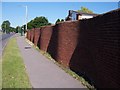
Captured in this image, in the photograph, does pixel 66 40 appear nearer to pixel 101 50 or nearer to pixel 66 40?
pixel 66 40

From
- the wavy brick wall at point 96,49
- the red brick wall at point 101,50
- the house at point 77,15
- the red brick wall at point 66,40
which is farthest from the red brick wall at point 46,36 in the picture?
the house at point 77,15

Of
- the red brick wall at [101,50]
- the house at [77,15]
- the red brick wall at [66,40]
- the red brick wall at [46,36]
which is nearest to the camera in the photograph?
the red brick wall at [101,50]

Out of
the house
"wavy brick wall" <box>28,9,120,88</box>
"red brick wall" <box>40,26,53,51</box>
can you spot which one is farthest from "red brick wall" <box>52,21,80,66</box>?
the house

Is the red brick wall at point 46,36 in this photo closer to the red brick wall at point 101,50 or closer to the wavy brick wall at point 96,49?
the wavy brick wall at point 96,49

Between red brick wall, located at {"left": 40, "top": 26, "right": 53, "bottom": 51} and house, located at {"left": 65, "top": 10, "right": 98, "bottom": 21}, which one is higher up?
house, located at {"left": 65, "top": 10, "right": 98, "bottom": 21}

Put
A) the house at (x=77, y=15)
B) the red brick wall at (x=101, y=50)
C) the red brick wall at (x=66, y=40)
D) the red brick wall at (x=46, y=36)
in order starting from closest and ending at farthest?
the red brick wall at (x=101, y=50), the red brick wall at (x=66, y=40), the red brick wall at (x=46, y=36), the house at (x=77, y=15)

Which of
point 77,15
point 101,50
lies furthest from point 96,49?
point 77,15

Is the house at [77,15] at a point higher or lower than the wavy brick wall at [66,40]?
higher

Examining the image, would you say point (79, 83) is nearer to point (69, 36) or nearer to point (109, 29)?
point (109, 29)

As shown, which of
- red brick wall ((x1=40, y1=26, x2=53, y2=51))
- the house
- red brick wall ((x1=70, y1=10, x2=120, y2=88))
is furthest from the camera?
the house

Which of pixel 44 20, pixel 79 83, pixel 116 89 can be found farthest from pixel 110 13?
pixel 44 20

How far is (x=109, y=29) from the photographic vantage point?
22.7ft

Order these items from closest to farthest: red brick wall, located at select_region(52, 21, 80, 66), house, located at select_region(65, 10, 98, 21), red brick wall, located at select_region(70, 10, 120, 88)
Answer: red brick wall, located at select_region(70, 10, 120, 88), red brick wall, located at select_region(52, 21, 80, 66), house, located at select_region(65, 10, 98, 21)

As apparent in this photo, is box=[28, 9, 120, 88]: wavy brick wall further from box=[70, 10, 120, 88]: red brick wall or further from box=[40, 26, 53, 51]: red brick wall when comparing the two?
box=[40, 26, 53, 51]: red brick wall
